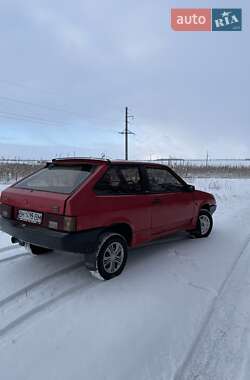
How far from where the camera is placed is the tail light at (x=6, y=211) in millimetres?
4164

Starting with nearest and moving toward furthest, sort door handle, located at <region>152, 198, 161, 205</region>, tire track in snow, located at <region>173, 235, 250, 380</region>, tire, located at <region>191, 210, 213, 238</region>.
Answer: tire track in snow, located at <region>173, 235, 250, 380</region> → door handle, located at <region>152, 198, 161, 205</region> → tire, located at <region>191, 210, 213, 238</region>

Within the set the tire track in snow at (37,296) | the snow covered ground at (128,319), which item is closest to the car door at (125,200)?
the snow covered ground at (128,319)

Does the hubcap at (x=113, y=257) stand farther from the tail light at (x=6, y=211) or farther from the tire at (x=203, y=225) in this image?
the tire at (x=203, y=225)

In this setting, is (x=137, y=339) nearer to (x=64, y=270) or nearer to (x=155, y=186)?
(x=64, y=270)

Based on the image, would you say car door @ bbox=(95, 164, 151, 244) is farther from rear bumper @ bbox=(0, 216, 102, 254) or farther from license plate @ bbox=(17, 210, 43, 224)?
license plate @ bbox=(17, 210, 43, 224)

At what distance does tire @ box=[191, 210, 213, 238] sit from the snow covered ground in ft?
3.88

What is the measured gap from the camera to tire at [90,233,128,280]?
382cm

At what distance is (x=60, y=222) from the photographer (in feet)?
11.6

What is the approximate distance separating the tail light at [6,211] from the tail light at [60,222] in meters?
0.78

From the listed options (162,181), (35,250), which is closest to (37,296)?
(35,250)

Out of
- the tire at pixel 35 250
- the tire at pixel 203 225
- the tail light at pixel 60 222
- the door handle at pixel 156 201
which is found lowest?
the tire at pixel 35 250

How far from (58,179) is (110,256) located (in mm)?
1272

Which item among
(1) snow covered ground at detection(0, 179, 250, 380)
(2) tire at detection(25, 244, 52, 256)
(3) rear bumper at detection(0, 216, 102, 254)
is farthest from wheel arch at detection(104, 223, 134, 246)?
(2) tire at detection(25, 244, 52, 256)

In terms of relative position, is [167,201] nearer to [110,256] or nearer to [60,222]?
[110,256]
